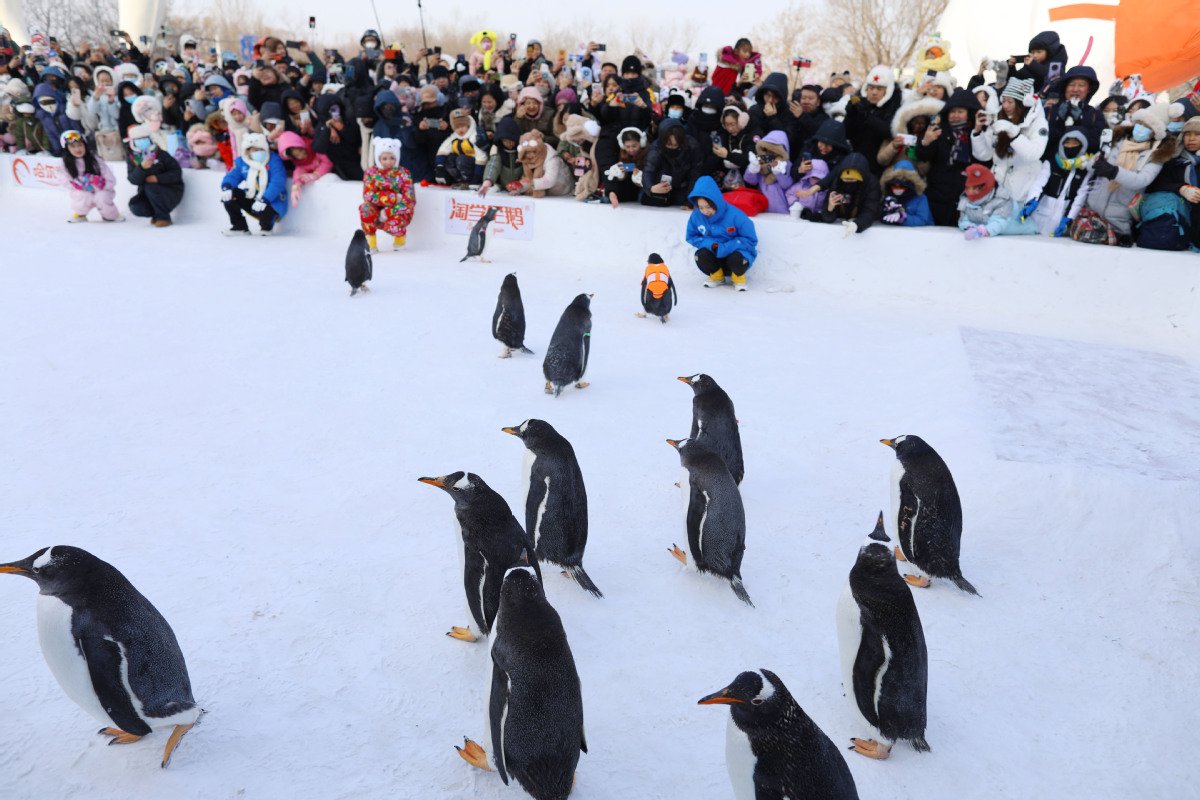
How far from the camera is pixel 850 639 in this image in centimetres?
162

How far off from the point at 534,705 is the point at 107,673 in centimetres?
83

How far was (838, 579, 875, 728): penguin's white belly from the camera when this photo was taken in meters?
1.61

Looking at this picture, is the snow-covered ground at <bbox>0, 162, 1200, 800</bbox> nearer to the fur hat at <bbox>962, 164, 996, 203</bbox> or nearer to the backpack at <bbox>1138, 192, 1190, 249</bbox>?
the backpack at <bbox>1138, 192, 1190, 249</bbox>

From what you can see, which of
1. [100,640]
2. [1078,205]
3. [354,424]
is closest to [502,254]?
[354,424]

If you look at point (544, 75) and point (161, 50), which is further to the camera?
point (161, 50)

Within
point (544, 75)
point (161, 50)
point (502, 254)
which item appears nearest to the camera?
point (502, 254)

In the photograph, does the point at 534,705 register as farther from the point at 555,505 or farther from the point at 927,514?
the point at 927,514

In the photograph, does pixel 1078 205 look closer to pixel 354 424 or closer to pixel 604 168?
pixel 604 168

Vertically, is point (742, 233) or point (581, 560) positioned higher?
point (742, 233)

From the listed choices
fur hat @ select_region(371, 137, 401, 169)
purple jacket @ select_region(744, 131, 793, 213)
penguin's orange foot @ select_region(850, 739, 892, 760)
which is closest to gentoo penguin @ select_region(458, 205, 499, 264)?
fur hat @ select_region(371, 137, 401, 169)

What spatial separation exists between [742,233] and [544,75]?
310 cm

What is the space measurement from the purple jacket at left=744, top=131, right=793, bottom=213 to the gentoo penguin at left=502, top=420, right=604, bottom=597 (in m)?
4.50

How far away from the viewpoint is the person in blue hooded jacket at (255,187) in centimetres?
680

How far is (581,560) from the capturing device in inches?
84.5
